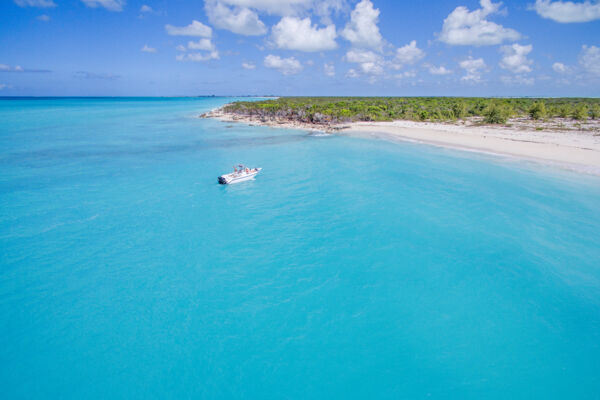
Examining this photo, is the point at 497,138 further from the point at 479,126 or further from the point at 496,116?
the point at 496,116

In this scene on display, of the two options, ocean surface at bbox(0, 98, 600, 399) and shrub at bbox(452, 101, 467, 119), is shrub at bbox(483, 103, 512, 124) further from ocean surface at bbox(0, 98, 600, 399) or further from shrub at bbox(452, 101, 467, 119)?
ocean surface at bbox(0, 98, 600, 399)

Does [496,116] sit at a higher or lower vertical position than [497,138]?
higher

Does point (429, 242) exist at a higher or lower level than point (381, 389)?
higher

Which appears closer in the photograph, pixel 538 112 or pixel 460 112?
pixel 538 112

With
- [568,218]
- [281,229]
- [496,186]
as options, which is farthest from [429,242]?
[496,186]

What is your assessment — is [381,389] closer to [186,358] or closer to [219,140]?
[186,358]

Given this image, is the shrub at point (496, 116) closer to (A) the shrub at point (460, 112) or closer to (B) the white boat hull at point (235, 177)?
(A) the shrub at point (460, 112)

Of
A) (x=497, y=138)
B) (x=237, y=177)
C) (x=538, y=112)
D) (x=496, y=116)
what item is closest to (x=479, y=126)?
(x=496, y=116)
